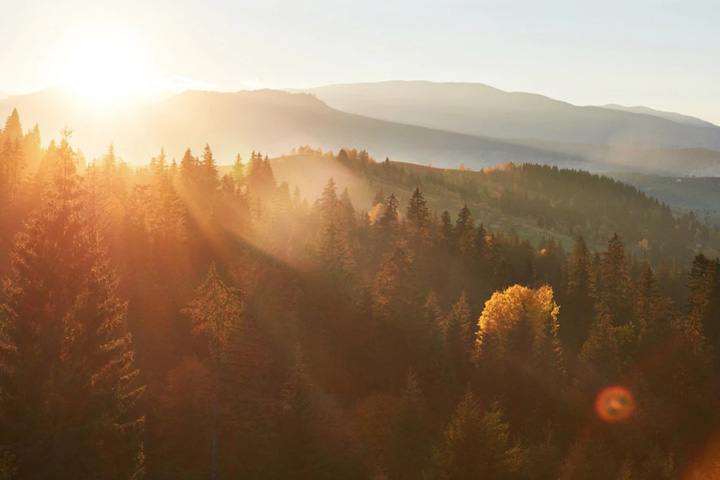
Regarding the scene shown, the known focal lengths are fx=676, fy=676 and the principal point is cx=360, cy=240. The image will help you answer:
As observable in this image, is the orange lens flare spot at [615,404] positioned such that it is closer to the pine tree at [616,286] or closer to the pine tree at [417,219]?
the pine tree at [616,286]

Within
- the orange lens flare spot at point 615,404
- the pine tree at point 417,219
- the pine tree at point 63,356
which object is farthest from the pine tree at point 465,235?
the pine tree at point 63,356

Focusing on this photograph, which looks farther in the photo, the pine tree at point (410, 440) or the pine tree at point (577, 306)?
the pine tree at point (577, 306)

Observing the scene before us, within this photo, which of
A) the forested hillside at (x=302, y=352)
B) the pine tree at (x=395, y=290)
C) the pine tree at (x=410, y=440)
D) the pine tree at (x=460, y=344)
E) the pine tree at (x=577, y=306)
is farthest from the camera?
the pine tree at (x=577, y=306)

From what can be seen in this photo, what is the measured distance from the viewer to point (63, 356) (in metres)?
32.5

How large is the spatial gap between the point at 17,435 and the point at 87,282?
7.64 meters

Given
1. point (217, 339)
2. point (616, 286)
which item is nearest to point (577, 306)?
point (616, 286)

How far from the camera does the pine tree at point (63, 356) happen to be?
3134 cm

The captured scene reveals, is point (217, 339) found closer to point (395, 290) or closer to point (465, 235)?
point (395, 290)

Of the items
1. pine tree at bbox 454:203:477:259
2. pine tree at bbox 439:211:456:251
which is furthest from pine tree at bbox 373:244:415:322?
pine tree at bbox 439:211:456:251

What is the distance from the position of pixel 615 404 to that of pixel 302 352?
37.5 meters

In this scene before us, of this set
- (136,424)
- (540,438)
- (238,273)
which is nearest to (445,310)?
(540,438)

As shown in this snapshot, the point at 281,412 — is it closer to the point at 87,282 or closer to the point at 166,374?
the point at 166,374

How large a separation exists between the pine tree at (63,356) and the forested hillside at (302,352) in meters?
0.10

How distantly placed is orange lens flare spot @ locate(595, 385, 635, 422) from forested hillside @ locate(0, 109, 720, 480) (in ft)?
1.06
